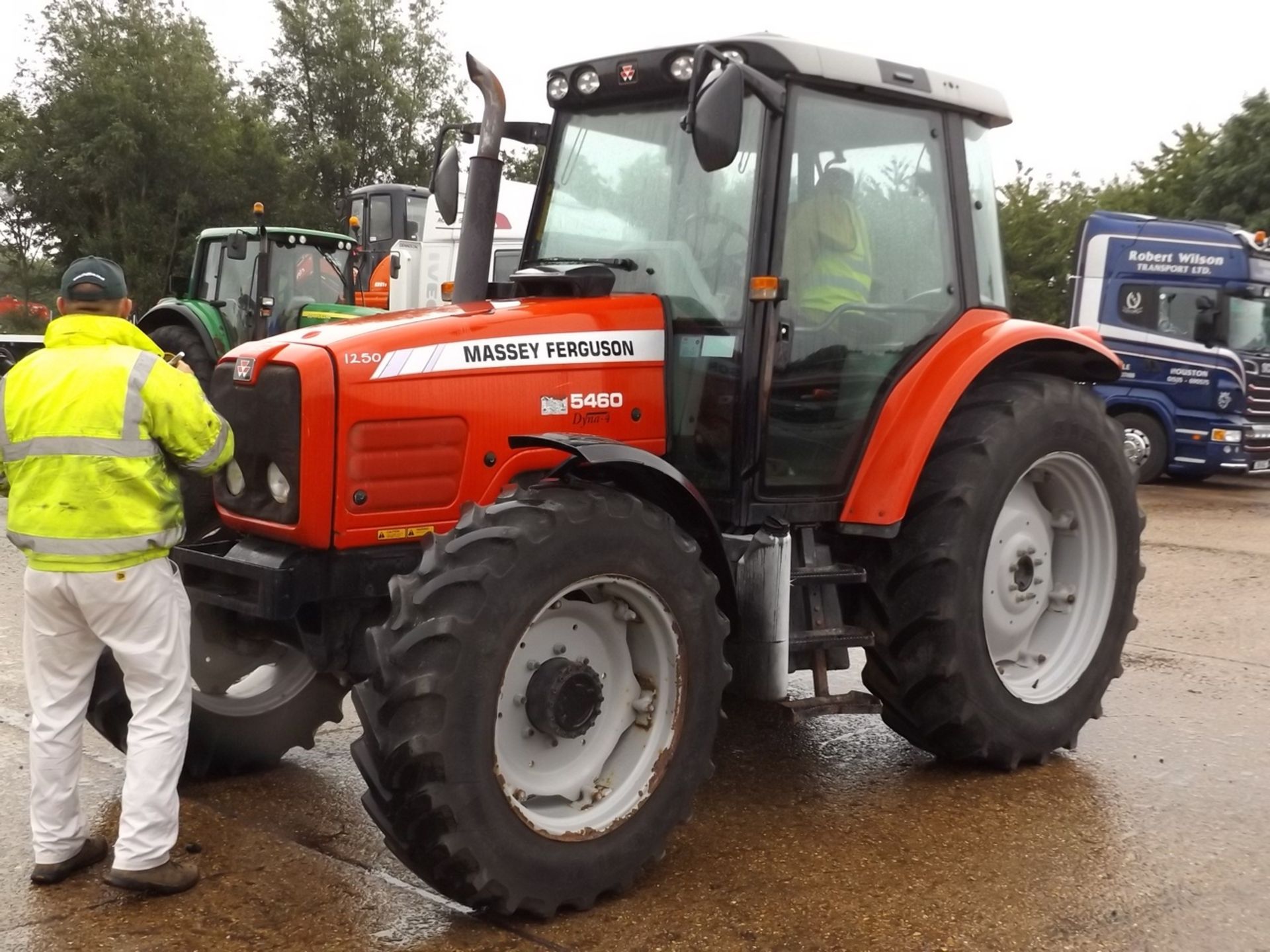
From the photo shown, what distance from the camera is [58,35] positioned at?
38.5 m

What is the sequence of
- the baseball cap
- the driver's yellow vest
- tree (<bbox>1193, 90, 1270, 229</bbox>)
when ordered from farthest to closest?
tree (<bbox>1193, 90, 1270, 229</bbox>)
the driver's yellow vest
the baseball cap

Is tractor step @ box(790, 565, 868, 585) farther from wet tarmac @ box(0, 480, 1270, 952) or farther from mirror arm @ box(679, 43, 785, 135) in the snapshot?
mirror arm @ box(679, 43, 785, 135)

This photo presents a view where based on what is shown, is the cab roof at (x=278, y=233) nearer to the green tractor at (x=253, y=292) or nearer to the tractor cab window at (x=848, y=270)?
the green tractor at (x=253, y=292)

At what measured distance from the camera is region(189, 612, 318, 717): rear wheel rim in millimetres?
4555

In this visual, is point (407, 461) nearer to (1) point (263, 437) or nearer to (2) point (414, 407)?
(2) point (414, 407)

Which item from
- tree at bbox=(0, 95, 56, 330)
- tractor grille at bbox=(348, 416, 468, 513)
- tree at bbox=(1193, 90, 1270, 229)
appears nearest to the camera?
tractor grille at bbox=(348, 416, 468, 513)

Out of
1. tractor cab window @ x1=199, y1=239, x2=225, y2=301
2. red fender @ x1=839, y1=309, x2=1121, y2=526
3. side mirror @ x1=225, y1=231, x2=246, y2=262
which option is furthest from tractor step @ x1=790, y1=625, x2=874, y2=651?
tractor cab window @ x1=199, y1=239, x2=225, y2=301

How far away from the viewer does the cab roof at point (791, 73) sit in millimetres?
4273

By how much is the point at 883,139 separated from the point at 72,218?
121 ft

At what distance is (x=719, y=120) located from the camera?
3699mm

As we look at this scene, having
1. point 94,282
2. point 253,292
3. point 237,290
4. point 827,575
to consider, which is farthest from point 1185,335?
point 94,282

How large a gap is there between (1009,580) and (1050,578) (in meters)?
0.29

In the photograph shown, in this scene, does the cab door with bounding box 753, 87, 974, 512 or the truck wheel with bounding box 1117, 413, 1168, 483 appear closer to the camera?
the cab door with bounding box 753, 87, 974, 512

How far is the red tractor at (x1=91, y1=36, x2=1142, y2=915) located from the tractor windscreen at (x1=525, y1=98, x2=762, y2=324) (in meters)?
0.01
